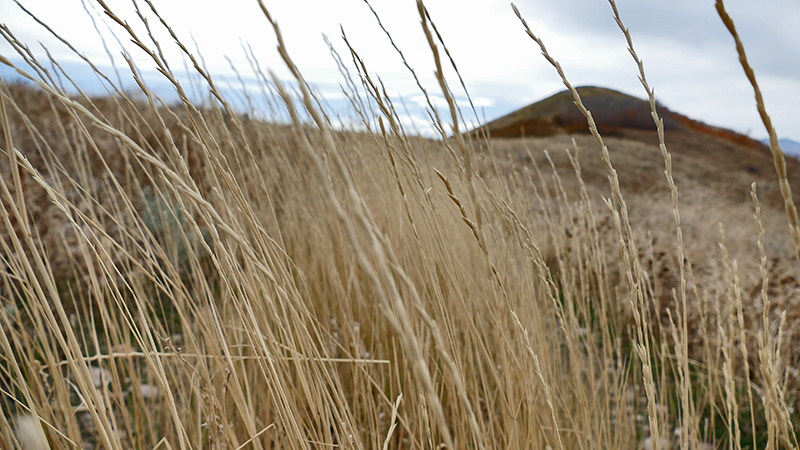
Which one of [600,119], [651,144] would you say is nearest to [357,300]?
[651,144]

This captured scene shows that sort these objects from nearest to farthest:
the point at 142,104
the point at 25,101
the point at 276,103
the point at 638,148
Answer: the point at 276,103 → the point at 25,101 → the point at 142,104 → the point at 638,148

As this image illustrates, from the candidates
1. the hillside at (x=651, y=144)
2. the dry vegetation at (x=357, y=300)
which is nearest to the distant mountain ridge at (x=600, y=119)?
the hillside at (x=651, y=144)

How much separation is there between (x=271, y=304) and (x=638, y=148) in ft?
38.7

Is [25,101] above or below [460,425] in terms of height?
above

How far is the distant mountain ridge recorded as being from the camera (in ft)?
38.4

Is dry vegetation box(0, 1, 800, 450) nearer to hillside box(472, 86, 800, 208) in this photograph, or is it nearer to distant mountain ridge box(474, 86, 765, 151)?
hillside box(472, 86, 800, 208)

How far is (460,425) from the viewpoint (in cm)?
100

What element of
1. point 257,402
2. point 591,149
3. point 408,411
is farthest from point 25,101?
point 591,149

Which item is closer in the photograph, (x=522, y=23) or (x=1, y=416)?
(x=1, y=416)

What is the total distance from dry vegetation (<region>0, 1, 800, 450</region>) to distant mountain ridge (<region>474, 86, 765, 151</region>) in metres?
6.50

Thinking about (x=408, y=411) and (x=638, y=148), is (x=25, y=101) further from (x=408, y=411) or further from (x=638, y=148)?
(x=638, y=148)

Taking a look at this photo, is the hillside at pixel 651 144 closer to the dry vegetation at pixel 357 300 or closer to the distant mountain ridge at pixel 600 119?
the distant mountain ridge at pixel 600 119

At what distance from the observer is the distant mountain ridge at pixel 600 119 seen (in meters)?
11.7

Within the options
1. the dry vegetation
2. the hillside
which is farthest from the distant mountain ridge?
the dry vegetation
